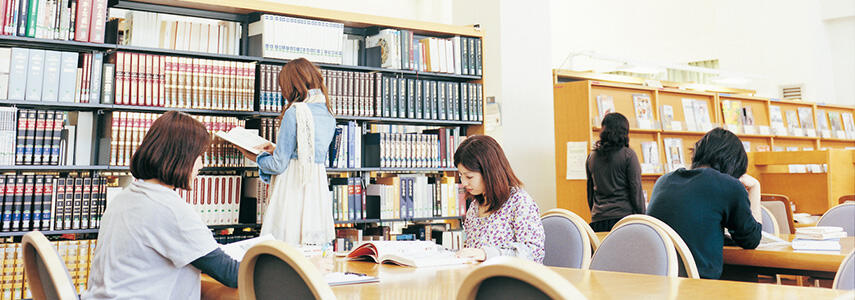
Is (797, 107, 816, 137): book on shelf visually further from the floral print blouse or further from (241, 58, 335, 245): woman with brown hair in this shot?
the floral print blouse

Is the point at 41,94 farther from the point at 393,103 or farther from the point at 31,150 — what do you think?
the point at 393,103

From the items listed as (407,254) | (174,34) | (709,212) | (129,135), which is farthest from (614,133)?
(129,135)

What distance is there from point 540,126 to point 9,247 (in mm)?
3695

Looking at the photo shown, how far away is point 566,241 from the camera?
2.49 meters

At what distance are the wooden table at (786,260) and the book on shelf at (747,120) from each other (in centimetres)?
442

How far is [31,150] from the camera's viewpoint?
3604mm

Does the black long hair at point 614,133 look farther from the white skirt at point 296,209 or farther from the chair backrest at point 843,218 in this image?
the white skirt at point 296,209

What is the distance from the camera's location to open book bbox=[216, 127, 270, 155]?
12.0 feet

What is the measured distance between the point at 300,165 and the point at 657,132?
374 centimetres

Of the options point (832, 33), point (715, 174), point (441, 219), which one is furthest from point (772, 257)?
A: point (832, 33)

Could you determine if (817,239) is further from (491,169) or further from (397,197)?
(397,197)

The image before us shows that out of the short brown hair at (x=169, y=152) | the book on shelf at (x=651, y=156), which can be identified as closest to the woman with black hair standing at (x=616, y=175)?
the book on shelf at (x=651, y=156)

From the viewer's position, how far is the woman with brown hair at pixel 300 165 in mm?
3594

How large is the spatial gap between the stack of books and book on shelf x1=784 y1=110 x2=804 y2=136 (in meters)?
5.44
